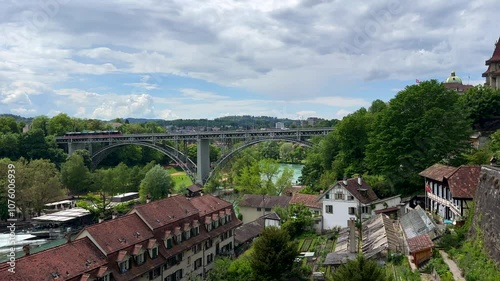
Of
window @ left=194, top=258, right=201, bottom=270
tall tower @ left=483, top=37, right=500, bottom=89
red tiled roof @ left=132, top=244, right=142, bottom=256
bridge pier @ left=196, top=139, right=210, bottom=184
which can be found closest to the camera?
red tiled roof @ left=132, top=244, right=142, bottom=256

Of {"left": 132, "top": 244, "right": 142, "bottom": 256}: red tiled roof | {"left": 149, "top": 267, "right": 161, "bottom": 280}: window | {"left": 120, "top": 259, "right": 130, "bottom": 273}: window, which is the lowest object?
{"left": 149, "top": 267, "right": 161, "bottom": 280}: window

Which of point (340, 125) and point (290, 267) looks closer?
point (290, 267)

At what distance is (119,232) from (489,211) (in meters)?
18.4

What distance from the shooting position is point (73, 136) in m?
87.3

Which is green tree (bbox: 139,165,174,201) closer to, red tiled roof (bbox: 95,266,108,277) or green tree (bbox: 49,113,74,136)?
red tiled roof (bbox: 95,266,108,277)

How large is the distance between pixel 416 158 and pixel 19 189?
4320 cm

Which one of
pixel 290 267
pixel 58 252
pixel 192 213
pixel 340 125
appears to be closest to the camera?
pixel 58 252

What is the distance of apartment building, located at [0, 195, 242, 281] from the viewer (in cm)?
1960

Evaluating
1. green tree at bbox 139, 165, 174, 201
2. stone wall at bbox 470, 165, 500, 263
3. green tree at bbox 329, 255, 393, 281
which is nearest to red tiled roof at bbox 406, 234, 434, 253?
stone wall at bbox 470, 165, 500, 263

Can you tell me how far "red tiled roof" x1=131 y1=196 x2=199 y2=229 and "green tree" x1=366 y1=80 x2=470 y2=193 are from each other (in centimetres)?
1661

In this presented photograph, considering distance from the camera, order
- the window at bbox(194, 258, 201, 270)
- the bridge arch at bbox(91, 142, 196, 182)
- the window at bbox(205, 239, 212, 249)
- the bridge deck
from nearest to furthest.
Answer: the window at bbox(194, 258, 201, 270) → the window at bbox(205, 239, 212, 249) → the bridge deck → the bridge arch at bbox(91, 142, 196, 182)

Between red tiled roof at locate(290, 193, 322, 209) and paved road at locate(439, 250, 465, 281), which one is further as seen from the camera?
red tiled roof at locate(290, 193, 322, 209)

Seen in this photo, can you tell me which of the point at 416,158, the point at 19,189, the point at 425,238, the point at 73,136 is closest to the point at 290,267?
the point at 425,238

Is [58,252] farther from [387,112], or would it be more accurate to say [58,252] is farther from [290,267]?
[387,112]
